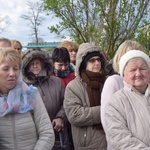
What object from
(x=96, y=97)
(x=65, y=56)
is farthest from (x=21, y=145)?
(x=65, y=56)

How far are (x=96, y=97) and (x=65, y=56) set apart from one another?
1.00 metres

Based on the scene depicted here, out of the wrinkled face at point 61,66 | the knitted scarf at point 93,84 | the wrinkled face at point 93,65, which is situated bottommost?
the knitted scarf at point 93,84

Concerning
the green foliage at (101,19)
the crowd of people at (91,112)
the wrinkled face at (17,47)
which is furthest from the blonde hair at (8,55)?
the green foliage at (101,19)

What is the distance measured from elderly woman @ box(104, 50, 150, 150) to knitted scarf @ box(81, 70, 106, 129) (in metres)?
0.65

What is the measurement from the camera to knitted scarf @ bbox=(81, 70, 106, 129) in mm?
2990

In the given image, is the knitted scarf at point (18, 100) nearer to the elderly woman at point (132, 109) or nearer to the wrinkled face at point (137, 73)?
the elderly woman at point (132, 109)

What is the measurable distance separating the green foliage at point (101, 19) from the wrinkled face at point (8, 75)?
377 inches

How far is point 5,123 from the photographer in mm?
2160

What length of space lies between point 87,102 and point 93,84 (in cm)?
21

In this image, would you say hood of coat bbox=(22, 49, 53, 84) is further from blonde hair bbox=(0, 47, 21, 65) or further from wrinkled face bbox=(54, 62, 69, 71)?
blonde hair bbox=(0, 47, 21, 65)

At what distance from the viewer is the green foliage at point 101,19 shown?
455 inches

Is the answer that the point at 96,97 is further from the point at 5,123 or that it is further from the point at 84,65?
the point at 5,123

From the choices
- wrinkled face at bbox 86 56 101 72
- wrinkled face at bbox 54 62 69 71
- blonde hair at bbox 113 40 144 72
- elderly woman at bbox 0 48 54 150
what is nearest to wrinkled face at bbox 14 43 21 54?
wrinkled face at bbox 54 62 69 71

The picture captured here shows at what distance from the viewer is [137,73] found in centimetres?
230
